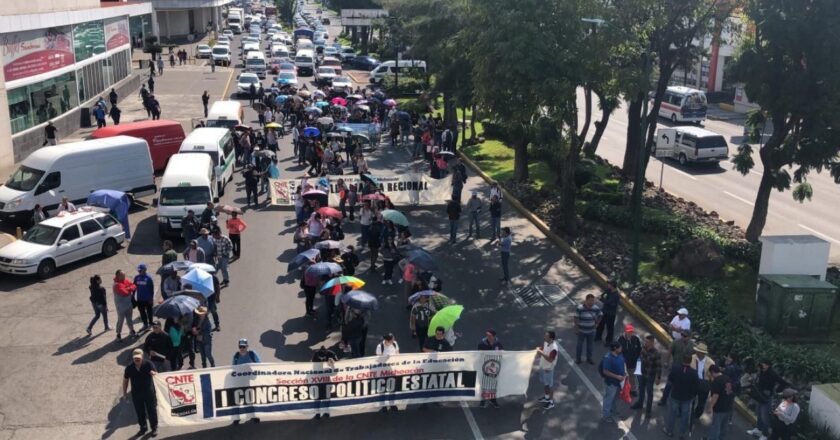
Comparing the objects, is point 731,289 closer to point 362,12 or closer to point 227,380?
point 227,380

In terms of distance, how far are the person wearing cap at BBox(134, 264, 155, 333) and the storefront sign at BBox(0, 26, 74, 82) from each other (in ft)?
60.6

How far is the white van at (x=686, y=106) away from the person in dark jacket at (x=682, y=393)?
37.9 meters

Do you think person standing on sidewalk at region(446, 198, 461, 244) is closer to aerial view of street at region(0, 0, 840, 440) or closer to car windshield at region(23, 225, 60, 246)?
aerial view of street at region(0, 0, 840, 440)

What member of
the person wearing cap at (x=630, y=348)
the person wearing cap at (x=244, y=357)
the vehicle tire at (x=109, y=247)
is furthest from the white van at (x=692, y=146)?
the person wearing cap at (x=244, y=357)

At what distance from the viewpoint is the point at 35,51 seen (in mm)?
33625

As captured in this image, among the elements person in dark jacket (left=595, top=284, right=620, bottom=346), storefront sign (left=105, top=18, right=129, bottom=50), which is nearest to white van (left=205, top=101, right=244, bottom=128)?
storefront sign (left=105, top=18, right=129, bottom=50)

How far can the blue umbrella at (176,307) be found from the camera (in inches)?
566

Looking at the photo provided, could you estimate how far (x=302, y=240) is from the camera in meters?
20.5

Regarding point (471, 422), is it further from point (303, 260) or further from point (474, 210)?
point (474, 210)

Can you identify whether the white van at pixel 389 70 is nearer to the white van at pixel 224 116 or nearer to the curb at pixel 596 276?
the white van at pixel 224 116

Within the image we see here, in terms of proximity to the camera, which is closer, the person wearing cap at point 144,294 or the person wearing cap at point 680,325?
the person wearing cap at point 680,325

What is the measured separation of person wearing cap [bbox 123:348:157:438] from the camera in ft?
41.0

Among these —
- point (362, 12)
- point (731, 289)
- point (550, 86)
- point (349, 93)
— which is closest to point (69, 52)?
point (349, 93)

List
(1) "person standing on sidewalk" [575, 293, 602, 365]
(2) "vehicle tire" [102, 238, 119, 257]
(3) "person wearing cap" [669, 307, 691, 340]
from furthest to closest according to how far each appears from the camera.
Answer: (2) "vehicle tire" [102, 238, 119, 257]
(1) "person standing on sidewalk" [575, 293, 602, 365]
(3) "person wearing cap" [669, 307, 691, 340]
